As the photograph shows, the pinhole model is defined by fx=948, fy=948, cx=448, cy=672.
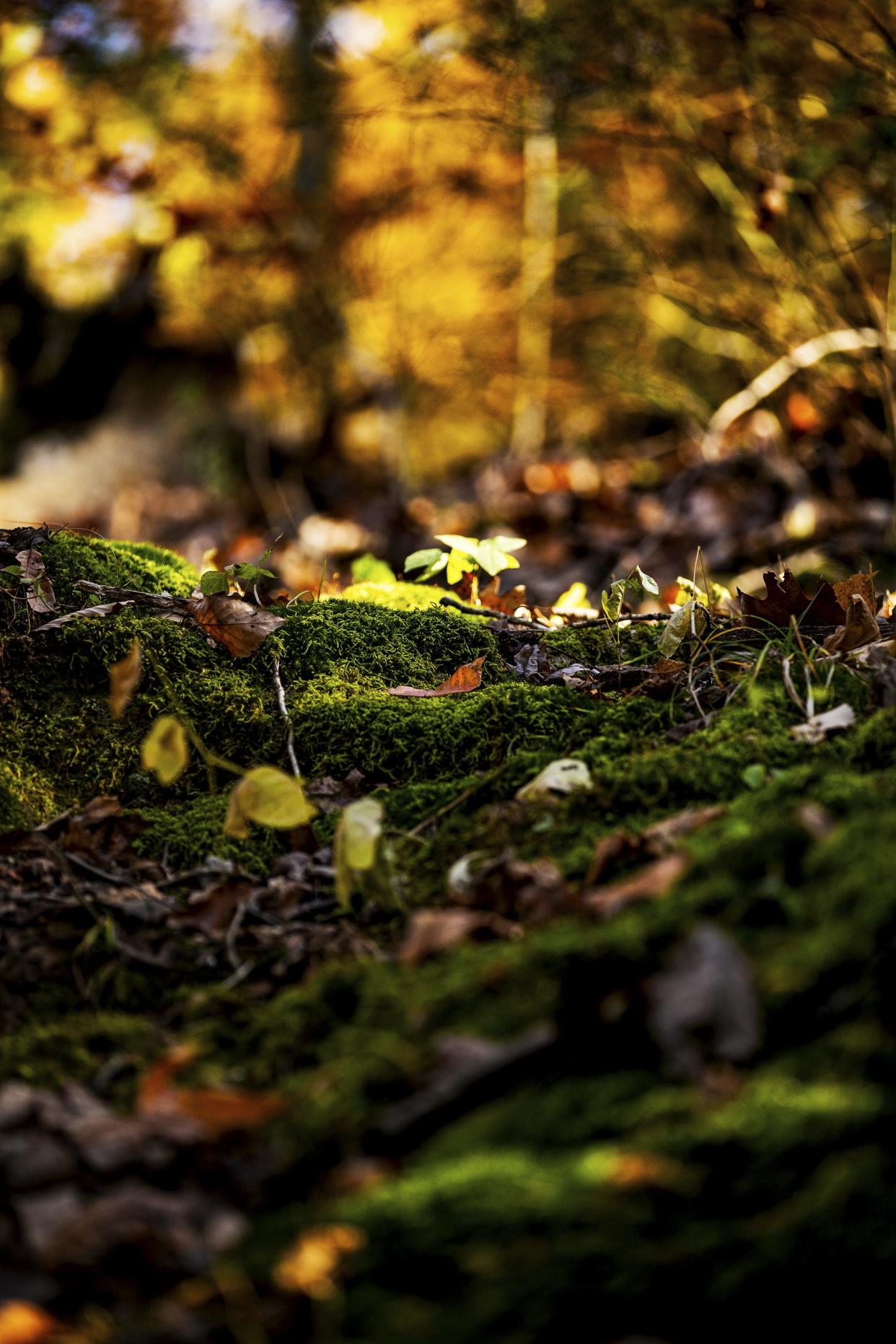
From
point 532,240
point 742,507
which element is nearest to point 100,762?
point 742,507

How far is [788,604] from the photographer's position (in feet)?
7.78

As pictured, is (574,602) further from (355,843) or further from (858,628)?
(355,843)

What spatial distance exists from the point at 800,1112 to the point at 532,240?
7033 mm

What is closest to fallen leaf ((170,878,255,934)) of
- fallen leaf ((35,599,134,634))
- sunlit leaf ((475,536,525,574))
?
fallen leaf ((35,599,134,634))

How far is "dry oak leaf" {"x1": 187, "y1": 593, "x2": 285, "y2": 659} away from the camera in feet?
7.71

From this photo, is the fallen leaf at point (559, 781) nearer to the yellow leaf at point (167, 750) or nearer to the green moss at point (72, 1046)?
the yellow leaf at point (167, 750)

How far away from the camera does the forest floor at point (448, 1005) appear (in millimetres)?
838

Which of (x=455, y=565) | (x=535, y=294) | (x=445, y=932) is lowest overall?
(x=535, y=294)

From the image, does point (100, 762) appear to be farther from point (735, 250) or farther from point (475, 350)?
point (475, 350)

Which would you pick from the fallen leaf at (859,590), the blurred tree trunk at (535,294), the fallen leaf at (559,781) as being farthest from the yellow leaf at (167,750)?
the blurred tree trunk at (535,294)

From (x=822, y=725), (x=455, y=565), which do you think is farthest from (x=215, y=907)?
(x=455, y=565)

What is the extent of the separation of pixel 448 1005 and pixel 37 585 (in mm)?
1689

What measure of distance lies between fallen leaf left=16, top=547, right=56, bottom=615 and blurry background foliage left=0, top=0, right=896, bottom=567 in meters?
3.67

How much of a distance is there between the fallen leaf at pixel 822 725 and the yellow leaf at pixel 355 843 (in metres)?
0.90
